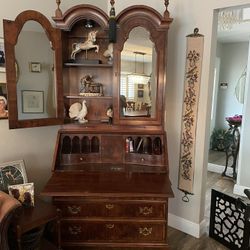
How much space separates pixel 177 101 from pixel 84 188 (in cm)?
121

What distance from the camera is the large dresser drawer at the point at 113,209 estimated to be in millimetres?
1703

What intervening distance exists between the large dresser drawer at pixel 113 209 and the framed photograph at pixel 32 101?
2.38 ft

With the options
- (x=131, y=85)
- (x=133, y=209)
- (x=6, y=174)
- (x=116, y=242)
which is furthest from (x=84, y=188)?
(x=131, y=85)

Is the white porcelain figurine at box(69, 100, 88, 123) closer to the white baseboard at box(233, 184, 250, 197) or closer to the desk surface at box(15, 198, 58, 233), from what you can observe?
the desk surface at box(15, 198, 58, 233)

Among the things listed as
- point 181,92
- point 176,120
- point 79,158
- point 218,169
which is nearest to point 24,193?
point 79,158

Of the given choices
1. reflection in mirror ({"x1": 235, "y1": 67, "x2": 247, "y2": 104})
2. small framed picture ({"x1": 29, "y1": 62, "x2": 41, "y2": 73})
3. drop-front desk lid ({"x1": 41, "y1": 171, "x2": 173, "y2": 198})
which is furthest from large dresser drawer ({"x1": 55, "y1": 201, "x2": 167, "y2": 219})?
reflection in mirror ({"x1": 235, "y1": 67, "x2": 247, "y2": 104})

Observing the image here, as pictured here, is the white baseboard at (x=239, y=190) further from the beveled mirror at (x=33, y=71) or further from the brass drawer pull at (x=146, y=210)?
the beveled mirror at (x=33, y=71)

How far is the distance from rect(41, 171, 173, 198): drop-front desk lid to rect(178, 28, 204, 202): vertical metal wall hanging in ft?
1.59

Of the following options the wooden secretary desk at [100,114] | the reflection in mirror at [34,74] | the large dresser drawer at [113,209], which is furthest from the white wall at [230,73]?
the reflection in mirror at [34,74]

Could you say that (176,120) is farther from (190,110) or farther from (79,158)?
(79,158)

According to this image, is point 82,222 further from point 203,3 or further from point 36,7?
point 203,3

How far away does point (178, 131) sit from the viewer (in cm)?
234

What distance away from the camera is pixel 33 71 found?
190 centimetres

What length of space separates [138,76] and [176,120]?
63 centimetres
